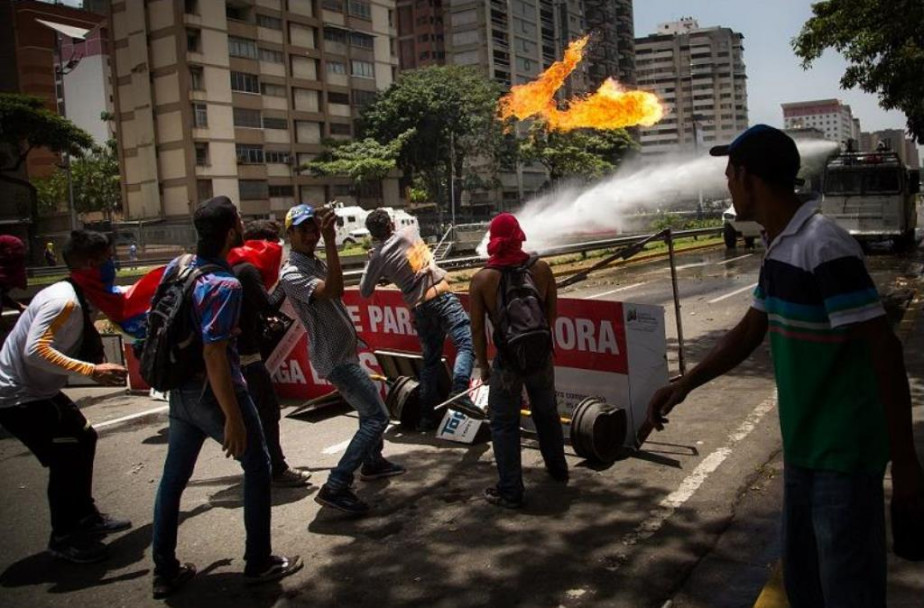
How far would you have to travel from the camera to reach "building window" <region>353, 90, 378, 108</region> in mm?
66750

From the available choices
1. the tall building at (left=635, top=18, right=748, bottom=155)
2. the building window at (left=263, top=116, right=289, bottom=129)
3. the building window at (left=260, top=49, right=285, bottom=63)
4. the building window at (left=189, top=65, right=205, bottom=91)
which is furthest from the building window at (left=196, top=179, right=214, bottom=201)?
the tall building at (left=635, top=18, right=748, bottom=155)

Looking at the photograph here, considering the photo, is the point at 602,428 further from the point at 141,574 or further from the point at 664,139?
the point at 664,139

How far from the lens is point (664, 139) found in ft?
602

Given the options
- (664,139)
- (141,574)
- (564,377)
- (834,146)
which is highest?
(664,139)

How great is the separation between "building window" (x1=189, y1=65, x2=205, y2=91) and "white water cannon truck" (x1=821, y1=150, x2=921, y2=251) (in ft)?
147

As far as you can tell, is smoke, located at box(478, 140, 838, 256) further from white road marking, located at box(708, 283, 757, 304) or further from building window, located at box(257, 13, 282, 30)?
building window, located at box(257, 13, 282, 30)

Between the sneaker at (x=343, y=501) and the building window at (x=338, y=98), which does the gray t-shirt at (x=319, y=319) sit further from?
the building window at (x=338, y=98)

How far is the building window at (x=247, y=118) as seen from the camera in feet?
192

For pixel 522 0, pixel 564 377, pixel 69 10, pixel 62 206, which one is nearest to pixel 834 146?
pixel 564 377

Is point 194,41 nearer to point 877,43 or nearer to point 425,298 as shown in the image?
point 877,43

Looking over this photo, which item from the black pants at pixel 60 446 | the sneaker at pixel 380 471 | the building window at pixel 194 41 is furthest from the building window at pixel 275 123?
the black pants at pixel 60 446

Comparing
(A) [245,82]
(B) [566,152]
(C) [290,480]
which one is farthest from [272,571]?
(B) [566,152]

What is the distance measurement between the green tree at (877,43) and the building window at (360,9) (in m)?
53.4

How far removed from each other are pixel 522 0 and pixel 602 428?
9553 cm
